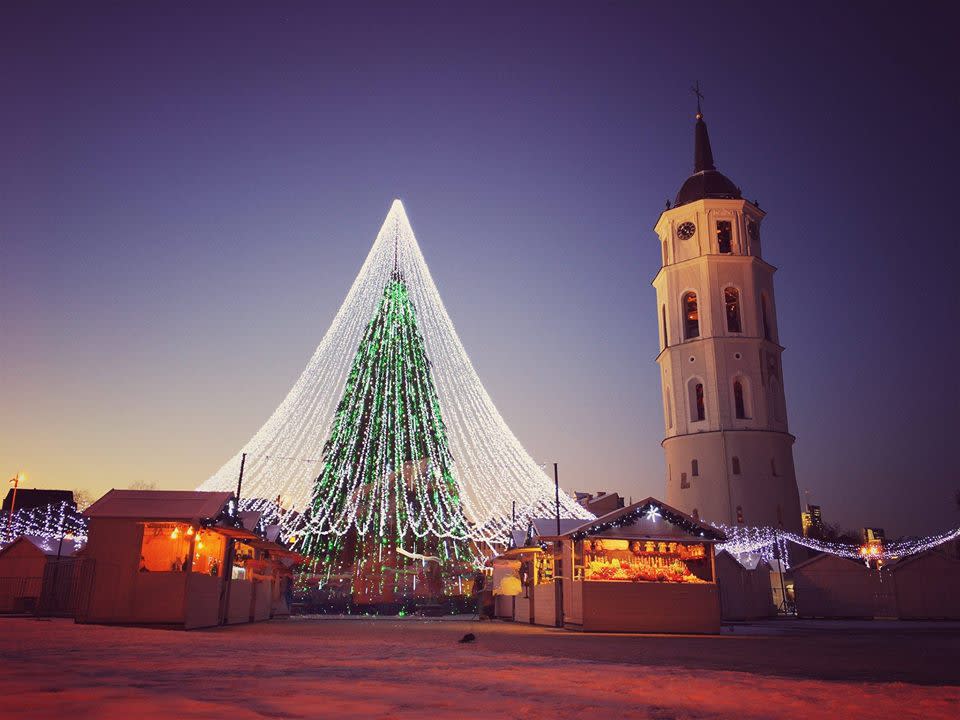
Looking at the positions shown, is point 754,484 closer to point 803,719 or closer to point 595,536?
point 595,536

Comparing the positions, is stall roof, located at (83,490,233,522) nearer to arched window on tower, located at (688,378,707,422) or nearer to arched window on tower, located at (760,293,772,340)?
arched window on tower, located at (688,378,707,422)

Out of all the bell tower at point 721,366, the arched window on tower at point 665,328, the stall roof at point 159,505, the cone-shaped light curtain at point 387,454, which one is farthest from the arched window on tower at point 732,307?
the stall roof at point 159,505

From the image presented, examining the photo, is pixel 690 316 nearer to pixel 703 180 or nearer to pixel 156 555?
pixel 703 180

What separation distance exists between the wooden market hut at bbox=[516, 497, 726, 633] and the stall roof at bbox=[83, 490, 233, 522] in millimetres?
9073

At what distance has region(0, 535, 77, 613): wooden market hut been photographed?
2659 cm

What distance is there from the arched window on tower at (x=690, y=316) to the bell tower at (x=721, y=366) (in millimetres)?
63

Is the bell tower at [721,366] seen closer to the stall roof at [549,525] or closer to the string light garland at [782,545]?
the string light garland at [782,545]

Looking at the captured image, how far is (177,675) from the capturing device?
613 cm

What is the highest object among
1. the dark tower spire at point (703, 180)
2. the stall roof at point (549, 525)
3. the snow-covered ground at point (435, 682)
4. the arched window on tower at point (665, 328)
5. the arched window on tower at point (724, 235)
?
the dark tower spire at point (703, 180)

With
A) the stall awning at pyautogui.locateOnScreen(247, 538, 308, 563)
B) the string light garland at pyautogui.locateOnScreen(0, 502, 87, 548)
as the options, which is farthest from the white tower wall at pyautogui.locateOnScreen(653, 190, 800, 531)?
the string light garland at pyautogui.locateOnScreen(0, 502, 87, 548)

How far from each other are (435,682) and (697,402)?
129ft

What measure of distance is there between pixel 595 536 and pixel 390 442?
12769mm

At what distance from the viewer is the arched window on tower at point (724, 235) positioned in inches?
1783

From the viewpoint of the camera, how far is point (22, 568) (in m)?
28.4
